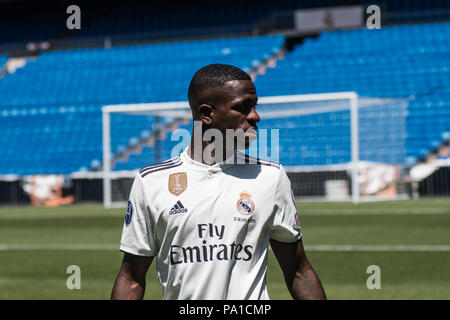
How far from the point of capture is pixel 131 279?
2.46 m

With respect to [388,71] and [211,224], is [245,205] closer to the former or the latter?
[211,224]

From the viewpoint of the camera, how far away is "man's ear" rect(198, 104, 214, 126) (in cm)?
236

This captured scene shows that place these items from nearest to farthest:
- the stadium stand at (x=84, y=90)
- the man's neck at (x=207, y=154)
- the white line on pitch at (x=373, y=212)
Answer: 1. the man's neck at (x=207, y=154)
2. the white line on pitch at (x=373, y=212)
3. the stadium stand at (x=84, y=90)

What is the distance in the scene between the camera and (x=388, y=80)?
2428 centimetres

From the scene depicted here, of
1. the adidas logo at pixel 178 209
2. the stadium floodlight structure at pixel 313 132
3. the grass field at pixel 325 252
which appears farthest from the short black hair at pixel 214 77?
the stadium floodlight structure at pixel 313 132

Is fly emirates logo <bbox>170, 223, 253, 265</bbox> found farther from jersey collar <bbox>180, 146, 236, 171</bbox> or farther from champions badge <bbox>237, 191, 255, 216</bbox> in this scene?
jersey collar <bbox>180, 146, 236, 171</bbox>

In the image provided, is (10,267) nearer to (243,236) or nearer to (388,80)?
(243,236)

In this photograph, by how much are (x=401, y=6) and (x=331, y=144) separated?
1513 centimetres

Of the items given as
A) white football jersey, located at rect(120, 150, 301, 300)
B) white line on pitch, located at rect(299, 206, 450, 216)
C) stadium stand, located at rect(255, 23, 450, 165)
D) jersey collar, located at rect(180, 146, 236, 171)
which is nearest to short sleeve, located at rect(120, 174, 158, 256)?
white football jersey, located at rect(120, 150, 301, 300)

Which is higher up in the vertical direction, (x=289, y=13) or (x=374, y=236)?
(x=289, y=13)

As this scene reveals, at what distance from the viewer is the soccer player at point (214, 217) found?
92.6 inches

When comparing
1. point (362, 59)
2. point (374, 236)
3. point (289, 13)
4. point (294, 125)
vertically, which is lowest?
point (374, 236)

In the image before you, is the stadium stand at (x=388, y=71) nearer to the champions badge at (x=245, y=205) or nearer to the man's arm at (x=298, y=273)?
the man's arm at (x=298, y=273)
